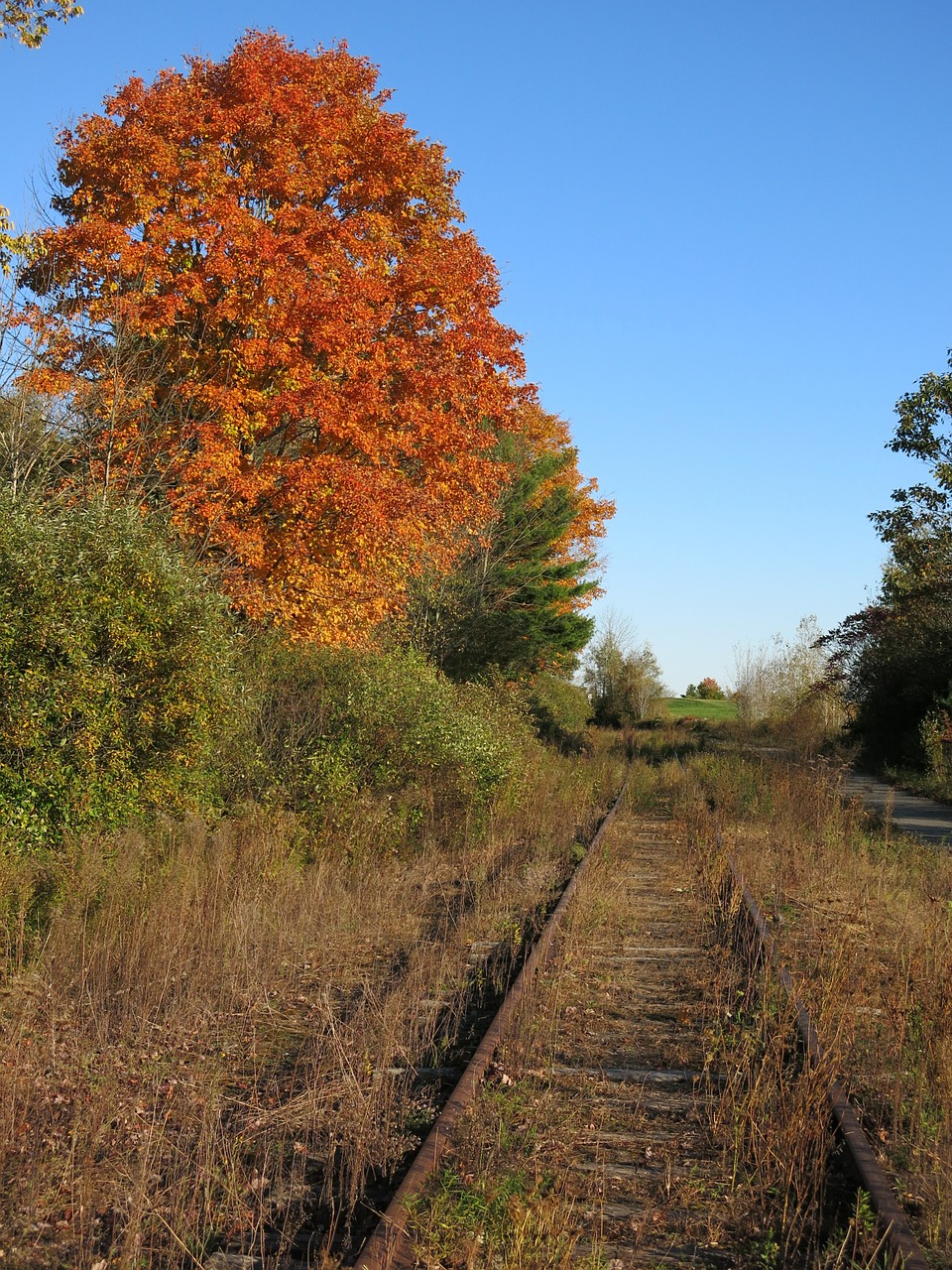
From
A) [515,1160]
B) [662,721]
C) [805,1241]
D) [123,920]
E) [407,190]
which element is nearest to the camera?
[805,1241]

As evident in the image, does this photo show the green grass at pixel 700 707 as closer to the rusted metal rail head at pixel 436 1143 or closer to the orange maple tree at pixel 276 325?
the orange maple tree at pixel 276 325

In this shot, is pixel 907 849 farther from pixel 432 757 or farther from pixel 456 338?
pixel 456 338

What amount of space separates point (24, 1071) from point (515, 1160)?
2528mm

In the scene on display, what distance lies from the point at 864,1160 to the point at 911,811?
17739 mm

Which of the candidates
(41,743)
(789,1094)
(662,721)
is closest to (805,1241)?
(789,1094)

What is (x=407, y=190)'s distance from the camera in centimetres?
2066

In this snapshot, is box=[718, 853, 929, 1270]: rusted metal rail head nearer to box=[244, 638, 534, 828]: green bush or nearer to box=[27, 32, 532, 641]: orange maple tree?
box=[244, 638, 534, 828]: green bush

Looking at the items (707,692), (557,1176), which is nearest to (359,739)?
(557,1176)

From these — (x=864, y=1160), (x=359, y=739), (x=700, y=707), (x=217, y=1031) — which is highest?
(x=700, y=707)

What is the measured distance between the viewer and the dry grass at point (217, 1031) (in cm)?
421

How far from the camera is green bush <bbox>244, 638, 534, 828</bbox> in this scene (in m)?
12.1

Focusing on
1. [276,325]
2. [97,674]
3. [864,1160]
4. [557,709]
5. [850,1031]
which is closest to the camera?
[864,1160]

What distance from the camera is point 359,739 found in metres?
13.1

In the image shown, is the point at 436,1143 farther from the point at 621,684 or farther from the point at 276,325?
the point at 621,684
